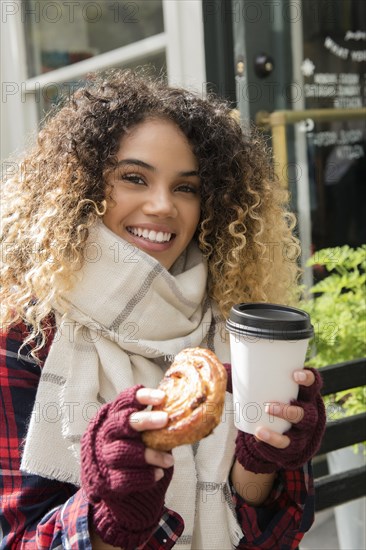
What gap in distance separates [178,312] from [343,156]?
6.45 ft

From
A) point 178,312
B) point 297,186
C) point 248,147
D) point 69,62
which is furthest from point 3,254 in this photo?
point 69,62

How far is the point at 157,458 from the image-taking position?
102 centimetres

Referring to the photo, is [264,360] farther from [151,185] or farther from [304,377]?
[151,185]

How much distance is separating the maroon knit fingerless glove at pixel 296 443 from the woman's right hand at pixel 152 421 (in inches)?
8.4

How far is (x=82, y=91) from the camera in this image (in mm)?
1705

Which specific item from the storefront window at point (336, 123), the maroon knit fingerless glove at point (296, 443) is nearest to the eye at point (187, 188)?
the maroon knit fingerless glove at point (296, 443)

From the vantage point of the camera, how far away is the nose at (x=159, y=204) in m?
1.50

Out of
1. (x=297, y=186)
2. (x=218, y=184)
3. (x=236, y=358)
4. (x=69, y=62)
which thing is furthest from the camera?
(x=69, y=62)

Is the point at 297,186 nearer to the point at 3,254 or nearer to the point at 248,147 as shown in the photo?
the point at 248,147

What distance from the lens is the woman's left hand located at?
1.12 m

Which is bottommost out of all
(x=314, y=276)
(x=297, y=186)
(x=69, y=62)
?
(x=314, y=276)

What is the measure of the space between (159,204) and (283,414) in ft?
1.97

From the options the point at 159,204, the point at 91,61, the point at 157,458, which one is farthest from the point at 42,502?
the point at 91,61

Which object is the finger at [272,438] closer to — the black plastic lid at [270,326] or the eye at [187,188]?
the black plastic lid at [270,326]
